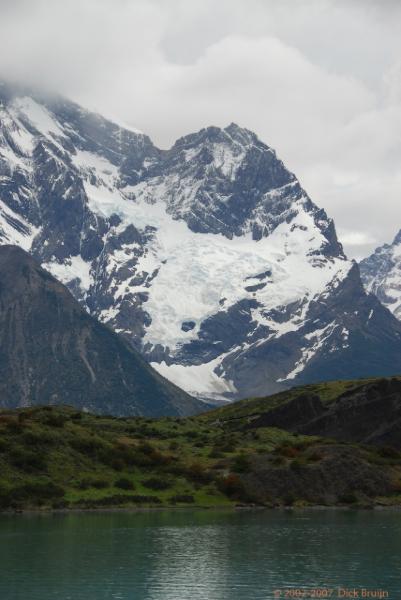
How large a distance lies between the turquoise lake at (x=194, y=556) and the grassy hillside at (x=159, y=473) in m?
10.1

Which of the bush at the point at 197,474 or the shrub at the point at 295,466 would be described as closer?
the bush at the point at 197,474

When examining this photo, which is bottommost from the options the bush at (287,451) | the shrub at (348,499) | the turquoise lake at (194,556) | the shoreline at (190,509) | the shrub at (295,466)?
the turquoise lake at (194,556)

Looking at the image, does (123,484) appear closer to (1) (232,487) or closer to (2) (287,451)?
(1) (232,487)

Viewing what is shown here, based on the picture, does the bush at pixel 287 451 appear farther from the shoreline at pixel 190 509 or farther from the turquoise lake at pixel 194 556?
the turquoise lake at pixel 194 556

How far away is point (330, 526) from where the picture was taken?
465 ft

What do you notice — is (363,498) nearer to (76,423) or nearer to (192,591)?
(76,423)

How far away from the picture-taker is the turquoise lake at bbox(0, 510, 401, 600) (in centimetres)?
9600

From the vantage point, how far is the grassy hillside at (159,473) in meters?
165

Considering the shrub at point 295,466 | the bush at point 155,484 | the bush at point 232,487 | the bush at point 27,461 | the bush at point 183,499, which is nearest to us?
the bush at point 27,461

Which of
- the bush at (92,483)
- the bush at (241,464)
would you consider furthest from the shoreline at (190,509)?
the bush at (241,464)

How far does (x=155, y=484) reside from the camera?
17412cm

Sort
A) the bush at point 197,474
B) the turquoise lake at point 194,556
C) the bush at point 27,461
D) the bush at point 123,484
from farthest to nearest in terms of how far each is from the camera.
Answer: the bush at point 197,474
the bush at point 123,484
the bush at point 27,461
the turquoise lake at point 194,556

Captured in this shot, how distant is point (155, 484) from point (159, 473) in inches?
201

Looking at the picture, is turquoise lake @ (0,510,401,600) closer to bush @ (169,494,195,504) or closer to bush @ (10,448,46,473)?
bush @ (10,448,46,473)
